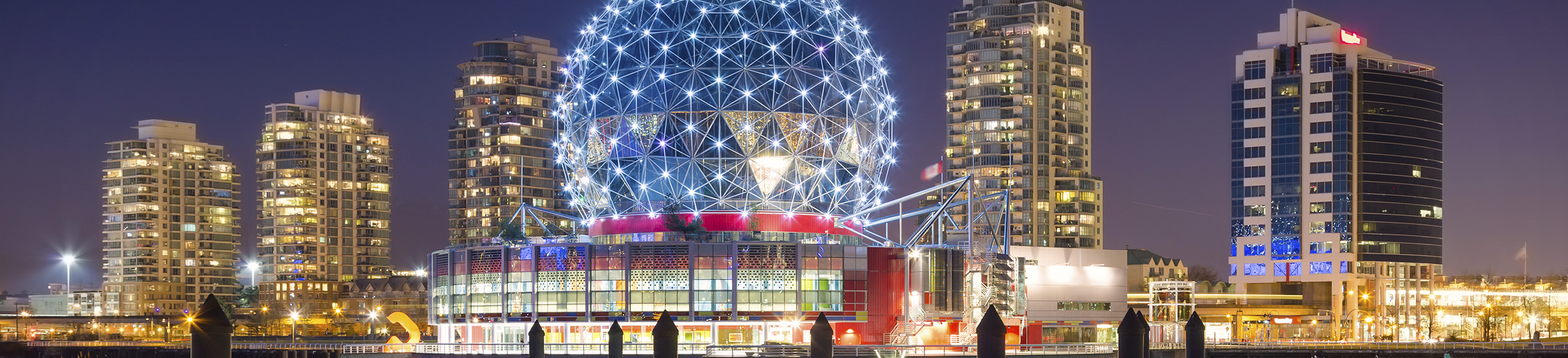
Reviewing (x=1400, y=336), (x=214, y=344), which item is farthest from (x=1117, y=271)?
(x=214, y=344)

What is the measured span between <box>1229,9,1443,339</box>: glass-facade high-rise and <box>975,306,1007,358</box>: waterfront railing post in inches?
5227

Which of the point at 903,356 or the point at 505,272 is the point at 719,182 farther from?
the point at 903,356

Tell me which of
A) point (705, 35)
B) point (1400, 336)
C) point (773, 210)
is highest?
point (705, 35)

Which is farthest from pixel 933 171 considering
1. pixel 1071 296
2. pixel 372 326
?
pixel 372 326

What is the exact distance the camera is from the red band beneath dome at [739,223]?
10644cm

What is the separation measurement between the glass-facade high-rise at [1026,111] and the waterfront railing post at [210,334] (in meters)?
158

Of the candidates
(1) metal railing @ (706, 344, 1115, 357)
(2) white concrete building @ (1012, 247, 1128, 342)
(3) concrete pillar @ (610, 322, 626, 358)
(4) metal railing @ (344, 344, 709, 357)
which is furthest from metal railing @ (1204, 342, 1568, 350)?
(3) concrete pillar @ (610, 322, 626, 358)

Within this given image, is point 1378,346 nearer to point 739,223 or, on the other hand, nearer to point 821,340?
point 739,223

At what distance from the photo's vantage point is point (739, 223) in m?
106

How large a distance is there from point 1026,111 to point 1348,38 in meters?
34.0

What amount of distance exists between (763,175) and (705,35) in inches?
368

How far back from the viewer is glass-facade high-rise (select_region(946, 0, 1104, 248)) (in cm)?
18488

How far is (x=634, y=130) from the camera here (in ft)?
347

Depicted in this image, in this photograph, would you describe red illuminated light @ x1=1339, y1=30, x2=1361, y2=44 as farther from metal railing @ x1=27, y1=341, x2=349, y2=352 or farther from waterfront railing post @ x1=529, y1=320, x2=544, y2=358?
waterfront railing post @ x1=529, y1=320, x2=544, y2=358
